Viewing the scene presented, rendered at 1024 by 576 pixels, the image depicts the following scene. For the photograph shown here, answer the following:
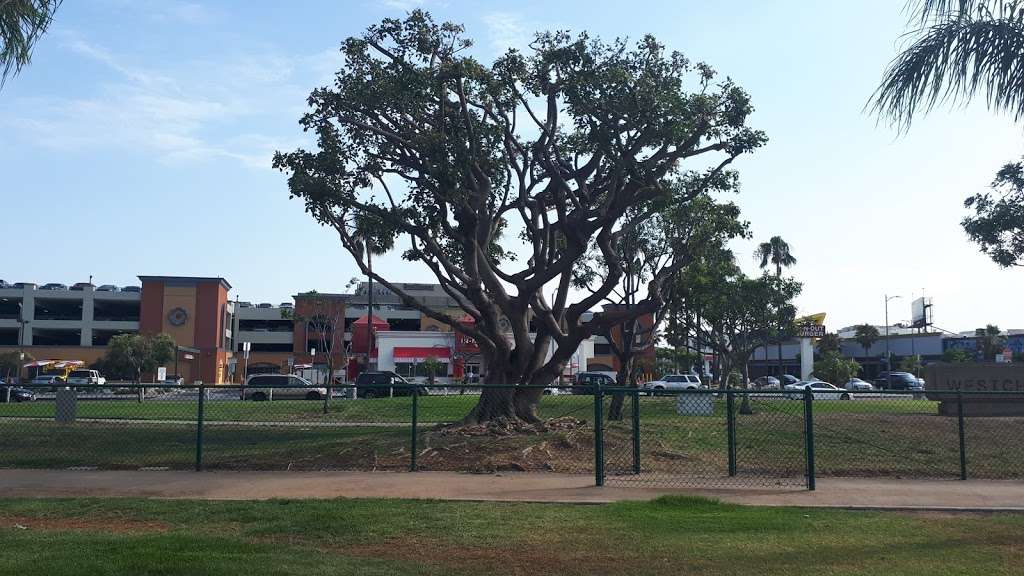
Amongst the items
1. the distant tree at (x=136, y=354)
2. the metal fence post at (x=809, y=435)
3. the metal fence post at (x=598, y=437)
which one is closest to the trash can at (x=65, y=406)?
the metal fence post at (x=598, y=437)

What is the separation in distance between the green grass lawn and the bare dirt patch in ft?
0.10

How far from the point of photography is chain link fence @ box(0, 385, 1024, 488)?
14.6m

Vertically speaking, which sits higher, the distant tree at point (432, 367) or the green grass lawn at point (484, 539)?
the distant tree at point (432, 367)

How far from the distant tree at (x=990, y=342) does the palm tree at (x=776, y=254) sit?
20092 millimetres

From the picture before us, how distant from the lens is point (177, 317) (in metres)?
74.9

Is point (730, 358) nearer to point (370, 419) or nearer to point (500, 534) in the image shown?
point (370, 419)

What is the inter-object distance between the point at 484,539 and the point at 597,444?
13.7ft

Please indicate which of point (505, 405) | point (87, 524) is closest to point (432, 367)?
point (505, 405)

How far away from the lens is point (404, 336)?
5866 centimetres

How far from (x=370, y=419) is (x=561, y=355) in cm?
754

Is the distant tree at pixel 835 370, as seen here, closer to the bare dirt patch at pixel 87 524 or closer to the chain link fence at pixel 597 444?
the chain link fence at pixel 597 444

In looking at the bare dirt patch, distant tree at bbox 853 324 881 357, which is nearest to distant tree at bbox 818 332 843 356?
distant tree at bbox 853 324 881 357

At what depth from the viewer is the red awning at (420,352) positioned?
191 ft

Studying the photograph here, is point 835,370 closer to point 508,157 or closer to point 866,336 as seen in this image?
point 866,336
